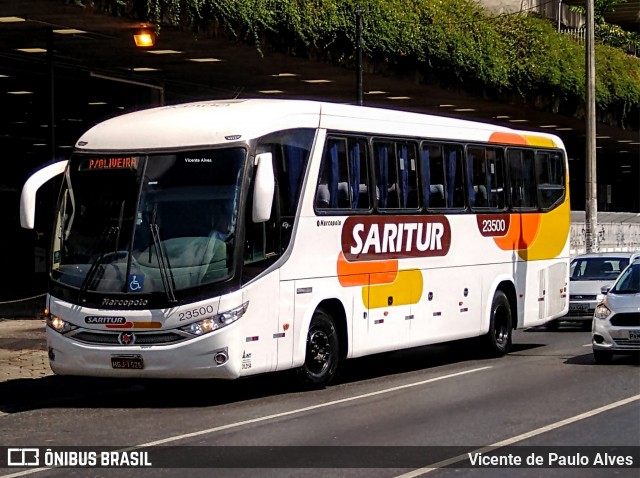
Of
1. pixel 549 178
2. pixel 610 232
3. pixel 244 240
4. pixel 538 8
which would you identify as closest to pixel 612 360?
pixel 549 178

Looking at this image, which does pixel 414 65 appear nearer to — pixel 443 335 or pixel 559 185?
pixel 559 185

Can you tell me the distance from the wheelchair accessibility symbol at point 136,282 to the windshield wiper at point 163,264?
9.6 inches

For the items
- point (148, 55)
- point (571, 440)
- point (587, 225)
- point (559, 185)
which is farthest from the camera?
point (587, 225)

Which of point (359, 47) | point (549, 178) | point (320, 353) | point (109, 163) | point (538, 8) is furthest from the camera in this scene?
point (538, 8)

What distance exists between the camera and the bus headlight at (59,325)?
15055mm

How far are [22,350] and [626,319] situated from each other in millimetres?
9228

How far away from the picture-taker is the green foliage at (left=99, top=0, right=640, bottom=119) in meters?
25.0

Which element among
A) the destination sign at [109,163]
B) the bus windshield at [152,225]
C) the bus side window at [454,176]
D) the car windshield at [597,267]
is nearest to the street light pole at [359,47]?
the car windshield at [597,267]

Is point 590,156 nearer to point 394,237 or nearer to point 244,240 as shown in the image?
point 394,237

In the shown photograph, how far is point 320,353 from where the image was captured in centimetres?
1648

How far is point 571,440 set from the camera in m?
12.1

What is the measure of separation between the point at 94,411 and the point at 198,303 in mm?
1700

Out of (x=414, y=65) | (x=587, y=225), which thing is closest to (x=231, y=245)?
(x=414, y=65)

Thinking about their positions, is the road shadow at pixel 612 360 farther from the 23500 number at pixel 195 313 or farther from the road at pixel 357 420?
the 23500 number at pixel 195 313
